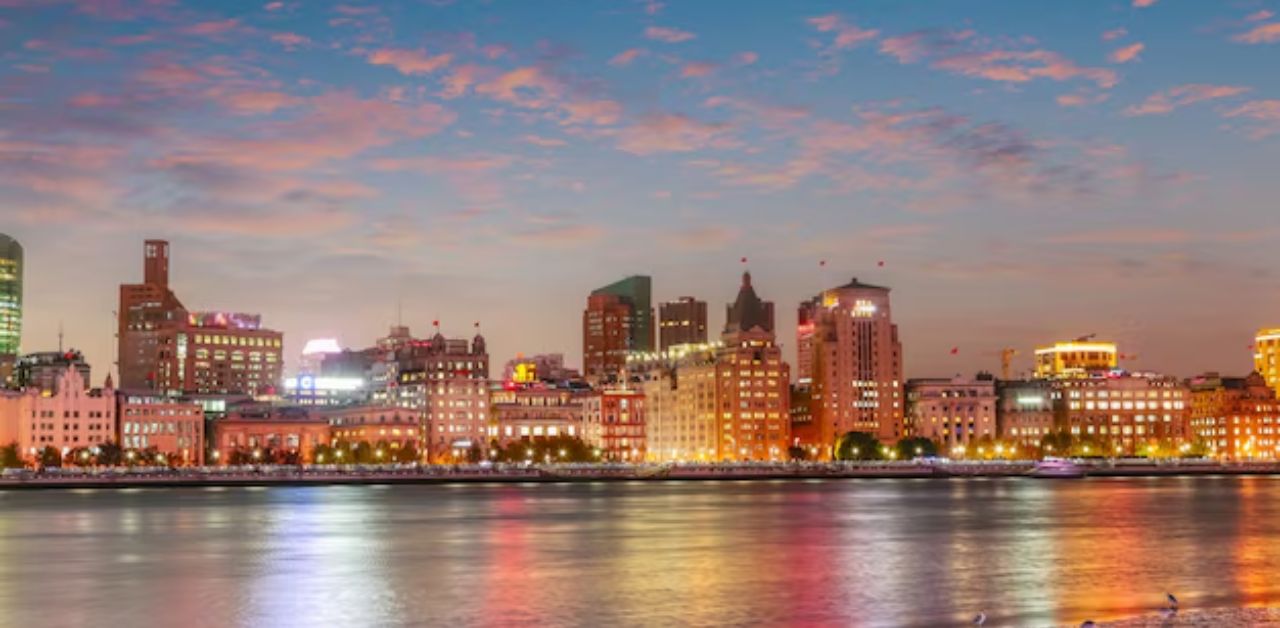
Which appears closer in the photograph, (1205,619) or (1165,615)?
(1205,619)

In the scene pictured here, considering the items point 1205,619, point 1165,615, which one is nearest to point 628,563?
point 1165,615

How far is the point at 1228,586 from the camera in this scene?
61.8 metres

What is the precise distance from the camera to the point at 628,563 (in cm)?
7388

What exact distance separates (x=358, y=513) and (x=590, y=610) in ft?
238

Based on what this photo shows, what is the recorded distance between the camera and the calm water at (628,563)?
55.4 meters

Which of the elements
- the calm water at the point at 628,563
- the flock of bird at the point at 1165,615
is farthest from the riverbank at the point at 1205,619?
the calm water at the point at 628,563

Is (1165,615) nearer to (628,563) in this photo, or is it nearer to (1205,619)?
(1205,619)

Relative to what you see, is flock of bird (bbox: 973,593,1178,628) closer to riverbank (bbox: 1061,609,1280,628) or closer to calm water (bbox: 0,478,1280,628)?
riverbank (bbox: 1061,609,1280,628)

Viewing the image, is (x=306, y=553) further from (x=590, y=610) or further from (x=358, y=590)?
(x=590, y=610)

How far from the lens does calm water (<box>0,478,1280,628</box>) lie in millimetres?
55375

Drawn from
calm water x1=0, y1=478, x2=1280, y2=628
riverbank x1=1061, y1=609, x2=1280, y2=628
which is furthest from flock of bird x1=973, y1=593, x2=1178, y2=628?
calm water x1=0, y1=478, x2=1280, y2=628

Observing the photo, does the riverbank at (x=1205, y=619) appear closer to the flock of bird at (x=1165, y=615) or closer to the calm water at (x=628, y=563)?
the flock of bird at (x=1165, y=615)

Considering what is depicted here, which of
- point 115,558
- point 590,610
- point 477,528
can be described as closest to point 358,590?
point 590,610

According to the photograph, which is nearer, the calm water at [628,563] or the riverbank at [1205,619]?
the riverbank at [1205,619]
